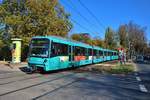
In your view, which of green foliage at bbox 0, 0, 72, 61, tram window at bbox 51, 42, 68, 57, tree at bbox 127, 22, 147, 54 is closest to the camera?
tram window at bbox 51, 42, 68, 57

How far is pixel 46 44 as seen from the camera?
24.2m

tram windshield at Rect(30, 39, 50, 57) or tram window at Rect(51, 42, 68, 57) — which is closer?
tram windshield at Rect(30, 39, 50, 57)

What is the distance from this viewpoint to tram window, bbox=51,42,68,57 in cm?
2473

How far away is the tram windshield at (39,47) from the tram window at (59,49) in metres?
0.58

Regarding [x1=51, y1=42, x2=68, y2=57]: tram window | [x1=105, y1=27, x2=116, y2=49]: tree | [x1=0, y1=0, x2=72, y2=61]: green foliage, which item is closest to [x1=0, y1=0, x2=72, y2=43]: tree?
[x1=0, y1=0, x2=72, y2=61]: green foliage

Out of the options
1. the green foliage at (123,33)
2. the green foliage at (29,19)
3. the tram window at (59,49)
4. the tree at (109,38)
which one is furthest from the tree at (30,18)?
the tree at (109,38)

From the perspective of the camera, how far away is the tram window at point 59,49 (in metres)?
24.7

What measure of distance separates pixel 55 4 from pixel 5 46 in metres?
10.2

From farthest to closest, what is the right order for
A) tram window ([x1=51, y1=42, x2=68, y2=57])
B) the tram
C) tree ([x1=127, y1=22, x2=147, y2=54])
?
tree ([x1=127, y1=22, x2=147, y2=54]) → tram window ([x1=51, y1=42, x2=68, y2=57]) → the tram

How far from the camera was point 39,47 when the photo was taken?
24594mm

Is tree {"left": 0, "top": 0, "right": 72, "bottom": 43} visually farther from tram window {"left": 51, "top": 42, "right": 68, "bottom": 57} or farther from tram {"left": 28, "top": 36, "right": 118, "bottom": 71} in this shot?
tram window {"left": 51, "top": 42, "right": 68, "bottom": 57}

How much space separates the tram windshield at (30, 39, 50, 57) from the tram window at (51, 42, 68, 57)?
579 millimetres

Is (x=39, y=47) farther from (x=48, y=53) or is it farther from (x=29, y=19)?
(x=29, y=19)

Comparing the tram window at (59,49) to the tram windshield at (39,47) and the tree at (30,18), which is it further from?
the tree at (30,18)
